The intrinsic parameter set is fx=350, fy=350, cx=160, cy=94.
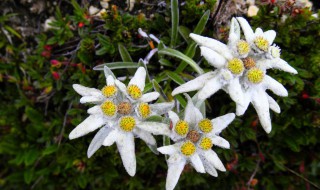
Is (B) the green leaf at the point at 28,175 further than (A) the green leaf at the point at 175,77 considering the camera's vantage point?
Yes

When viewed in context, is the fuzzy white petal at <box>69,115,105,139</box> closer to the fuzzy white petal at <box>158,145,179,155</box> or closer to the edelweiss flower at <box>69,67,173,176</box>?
the edelweiss flower at <box>69,67,173,176</box>

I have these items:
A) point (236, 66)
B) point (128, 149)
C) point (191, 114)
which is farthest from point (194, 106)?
point (128, 149)

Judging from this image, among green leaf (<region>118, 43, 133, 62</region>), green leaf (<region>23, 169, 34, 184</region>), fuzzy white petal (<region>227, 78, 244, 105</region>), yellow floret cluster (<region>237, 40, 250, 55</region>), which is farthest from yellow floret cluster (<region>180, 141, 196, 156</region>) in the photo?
green leaf (<region>23, 169, 34, 184</region>)

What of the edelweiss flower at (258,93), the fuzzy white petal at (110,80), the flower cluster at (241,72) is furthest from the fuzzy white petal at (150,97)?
the edelweiss flower at (258,93)

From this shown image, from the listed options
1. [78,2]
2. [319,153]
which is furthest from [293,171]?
[78,2]

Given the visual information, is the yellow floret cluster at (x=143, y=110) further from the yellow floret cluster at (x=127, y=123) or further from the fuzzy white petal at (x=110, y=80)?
the fuzzy white petal at (x=110, y=80)

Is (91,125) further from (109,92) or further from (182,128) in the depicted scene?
(182,128)

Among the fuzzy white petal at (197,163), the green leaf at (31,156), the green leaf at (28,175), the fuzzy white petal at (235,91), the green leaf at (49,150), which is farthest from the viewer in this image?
the green leaf at (28,175)
